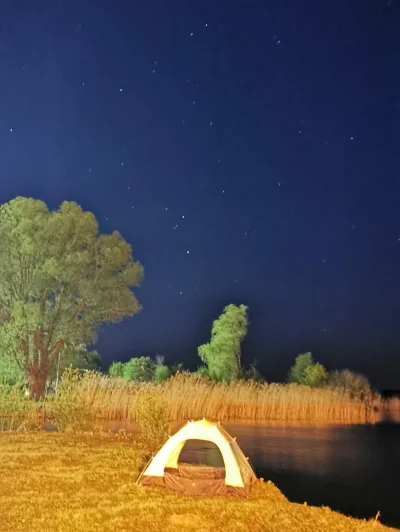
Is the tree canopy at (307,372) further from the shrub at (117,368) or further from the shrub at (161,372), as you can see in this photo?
the shrub at (117,368)

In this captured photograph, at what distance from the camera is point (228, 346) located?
3170 centimetres

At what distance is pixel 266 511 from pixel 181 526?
116 centimetres

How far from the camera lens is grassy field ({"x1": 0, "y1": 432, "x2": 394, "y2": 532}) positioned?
243 inches

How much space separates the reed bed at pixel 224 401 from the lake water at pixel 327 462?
38.3 inches

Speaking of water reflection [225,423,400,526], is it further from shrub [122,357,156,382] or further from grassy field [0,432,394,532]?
shrub [122,357,156,382]

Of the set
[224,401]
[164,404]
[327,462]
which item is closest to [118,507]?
[164,404]

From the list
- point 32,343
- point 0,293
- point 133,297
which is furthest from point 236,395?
point 0,293

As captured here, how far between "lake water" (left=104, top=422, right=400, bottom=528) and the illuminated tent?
1.87 m

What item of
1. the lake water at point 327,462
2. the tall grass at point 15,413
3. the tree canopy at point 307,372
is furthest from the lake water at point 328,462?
the tree canopy at point 307,372

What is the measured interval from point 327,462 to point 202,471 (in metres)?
4.81

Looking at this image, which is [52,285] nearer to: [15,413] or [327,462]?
[15,413]

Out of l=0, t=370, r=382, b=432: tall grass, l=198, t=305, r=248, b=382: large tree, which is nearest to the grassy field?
l=0, t=370, r=382, b=432: tall grass

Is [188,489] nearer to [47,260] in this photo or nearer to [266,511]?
[266,511]

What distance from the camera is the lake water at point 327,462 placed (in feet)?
31.3
